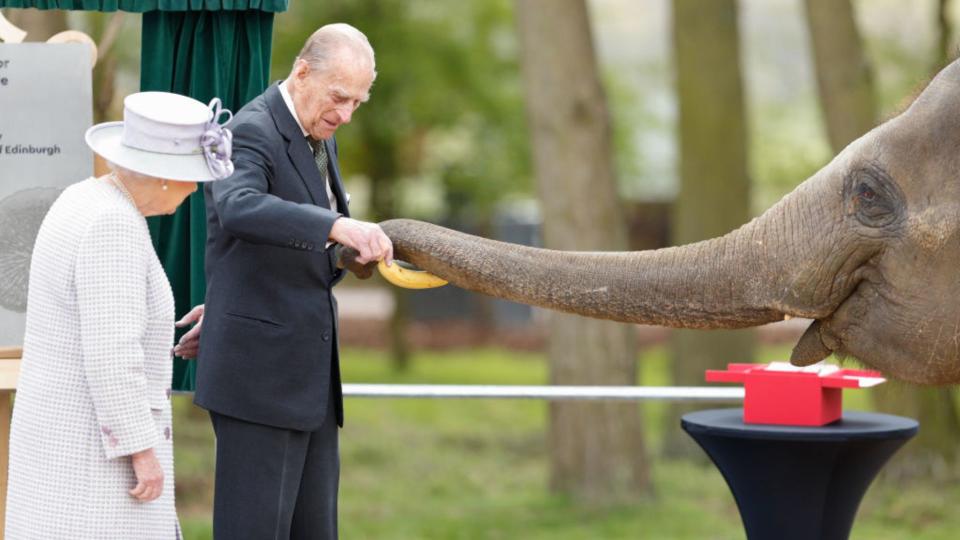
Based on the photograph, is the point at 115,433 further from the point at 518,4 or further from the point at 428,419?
the point at 428,419

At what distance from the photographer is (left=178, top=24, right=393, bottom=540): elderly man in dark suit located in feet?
14.9

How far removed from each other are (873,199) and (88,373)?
2.32m

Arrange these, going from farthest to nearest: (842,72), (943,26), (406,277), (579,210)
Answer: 1. (943,26)
2. (842,72)
3. (579,210)
4. (406,277)

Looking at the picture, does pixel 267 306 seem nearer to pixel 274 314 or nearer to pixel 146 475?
pixel 274 314

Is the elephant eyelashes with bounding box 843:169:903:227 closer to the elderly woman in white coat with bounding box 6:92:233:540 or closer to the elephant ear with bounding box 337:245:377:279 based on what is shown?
the elephant ear with bounding box 337:245:377:279

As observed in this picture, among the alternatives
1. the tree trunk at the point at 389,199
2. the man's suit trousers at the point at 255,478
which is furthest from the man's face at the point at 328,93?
the tree trunk at the point at 389,199

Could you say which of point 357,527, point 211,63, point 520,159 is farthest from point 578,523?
point 520,159

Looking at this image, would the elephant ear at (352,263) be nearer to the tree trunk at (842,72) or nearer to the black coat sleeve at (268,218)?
the black coat sleeve at (268,218)

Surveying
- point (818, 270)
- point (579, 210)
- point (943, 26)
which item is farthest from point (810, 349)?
point (943, 26)

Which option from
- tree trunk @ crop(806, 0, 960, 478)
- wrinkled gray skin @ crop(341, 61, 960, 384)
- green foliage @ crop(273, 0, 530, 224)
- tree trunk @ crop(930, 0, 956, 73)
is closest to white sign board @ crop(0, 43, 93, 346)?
wrinkled gray skin @ crop(341, 61, 960, 384)

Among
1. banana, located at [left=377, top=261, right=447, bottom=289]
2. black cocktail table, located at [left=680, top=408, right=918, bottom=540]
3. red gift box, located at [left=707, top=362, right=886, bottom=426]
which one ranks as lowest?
black cocktail table, located at [left=680, top=408, right=918, bottom=540]

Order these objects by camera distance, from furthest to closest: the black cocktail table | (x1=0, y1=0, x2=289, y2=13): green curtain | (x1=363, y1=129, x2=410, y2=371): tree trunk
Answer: (x1=363, y1=129, x2=410, y2=371): tree trunk → (x1=0, y1=0, x2=289, y2=13): green curtain → the black cocktail table

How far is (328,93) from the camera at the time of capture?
4.54 metres

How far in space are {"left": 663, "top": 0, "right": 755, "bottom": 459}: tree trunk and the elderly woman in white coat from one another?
24.6 feet
